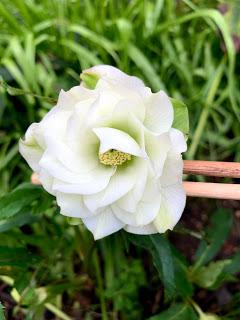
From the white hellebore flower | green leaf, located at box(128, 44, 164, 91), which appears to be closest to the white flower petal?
the white hellebore flower

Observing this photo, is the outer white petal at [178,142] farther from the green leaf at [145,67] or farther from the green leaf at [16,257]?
the green leaf at [145,67]

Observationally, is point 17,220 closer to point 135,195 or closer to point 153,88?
point 135,195

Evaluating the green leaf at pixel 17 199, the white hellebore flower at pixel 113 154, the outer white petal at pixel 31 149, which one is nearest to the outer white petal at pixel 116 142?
the white hellebore flower at pixel 113 154

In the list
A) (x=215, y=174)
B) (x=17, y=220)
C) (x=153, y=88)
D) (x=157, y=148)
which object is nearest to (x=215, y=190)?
(x=215, y=174)

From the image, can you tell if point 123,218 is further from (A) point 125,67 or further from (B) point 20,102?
(B) point 20,102

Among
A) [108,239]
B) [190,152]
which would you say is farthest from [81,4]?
[108,239]

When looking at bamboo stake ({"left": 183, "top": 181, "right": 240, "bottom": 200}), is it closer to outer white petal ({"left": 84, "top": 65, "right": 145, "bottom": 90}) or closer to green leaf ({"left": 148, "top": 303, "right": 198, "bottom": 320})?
outer white petal ({"left": 84, "top": 65, "right": 145, "bottom": 90})

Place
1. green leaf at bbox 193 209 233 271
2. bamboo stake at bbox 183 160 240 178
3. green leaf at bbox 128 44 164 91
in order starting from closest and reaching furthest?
bamboo stake at bbox 183 160 240 178, green leaf at bbox 193 209 233 271, green leaf at bbox 128 44 164 91
